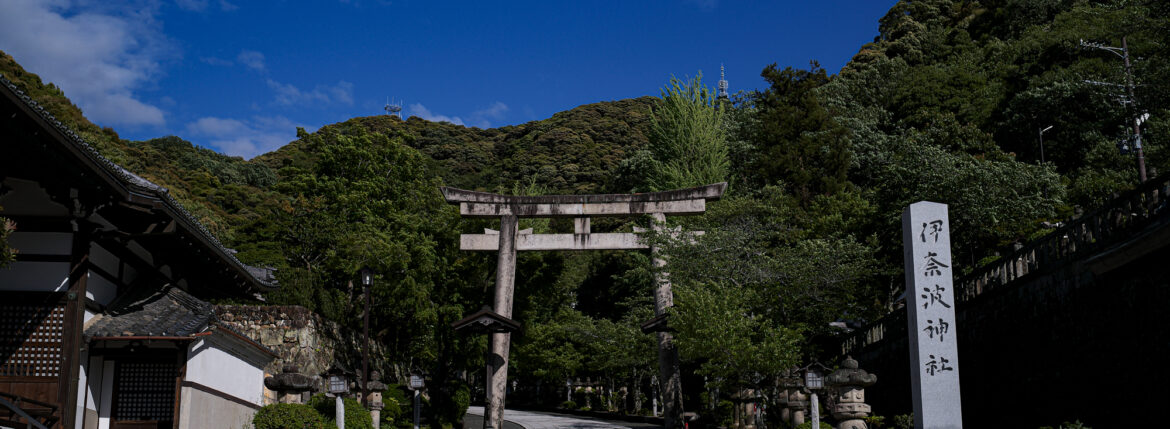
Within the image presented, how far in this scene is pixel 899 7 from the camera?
77.0m

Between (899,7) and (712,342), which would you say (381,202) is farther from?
(899,7)

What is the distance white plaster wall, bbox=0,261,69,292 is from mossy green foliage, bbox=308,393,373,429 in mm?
7338

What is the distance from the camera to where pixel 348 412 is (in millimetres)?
17781

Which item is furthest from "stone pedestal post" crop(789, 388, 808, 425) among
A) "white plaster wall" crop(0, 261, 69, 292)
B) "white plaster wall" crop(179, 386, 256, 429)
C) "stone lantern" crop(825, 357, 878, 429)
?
"white plaster wall" crop(0, 261, 69, 292)

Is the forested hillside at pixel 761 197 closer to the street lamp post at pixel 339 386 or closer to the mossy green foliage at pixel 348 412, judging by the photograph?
the mossy green foliage at pixel 348 412

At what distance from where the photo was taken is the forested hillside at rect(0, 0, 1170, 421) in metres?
22.9

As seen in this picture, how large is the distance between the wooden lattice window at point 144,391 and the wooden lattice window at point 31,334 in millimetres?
2354

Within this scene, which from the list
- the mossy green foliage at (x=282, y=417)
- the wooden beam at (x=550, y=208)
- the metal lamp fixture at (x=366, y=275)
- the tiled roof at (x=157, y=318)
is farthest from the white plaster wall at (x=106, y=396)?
the wooden beam at (x=550, y=208)

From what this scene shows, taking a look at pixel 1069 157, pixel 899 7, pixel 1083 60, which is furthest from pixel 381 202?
pixel 899 7

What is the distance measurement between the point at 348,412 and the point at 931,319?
12725mm

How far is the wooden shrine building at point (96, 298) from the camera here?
9.82m

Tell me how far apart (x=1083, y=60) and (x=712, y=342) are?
120ft

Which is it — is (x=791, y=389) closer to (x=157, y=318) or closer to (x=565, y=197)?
(x=565, y=197)

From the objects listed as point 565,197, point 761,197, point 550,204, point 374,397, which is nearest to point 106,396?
point 374,397
